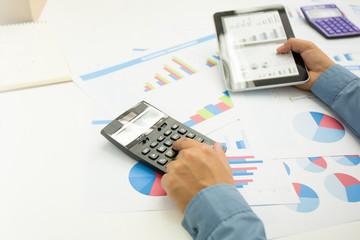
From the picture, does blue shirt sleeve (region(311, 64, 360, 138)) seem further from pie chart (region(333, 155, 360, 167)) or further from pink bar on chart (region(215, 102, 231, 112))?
pink bar on chart (region(215, 102, 231, 112))

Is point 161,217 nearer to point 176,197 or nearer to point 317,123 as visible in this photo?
point 176,197

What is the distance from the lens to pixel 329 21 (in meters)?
0.78

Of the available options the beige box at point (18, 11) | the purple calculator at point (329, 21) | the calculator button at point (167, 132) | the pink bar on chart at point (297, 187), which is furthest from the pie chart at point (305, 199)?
the beige box at point (18, 11)

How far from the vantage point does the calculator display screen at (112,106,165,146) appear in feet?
1.58

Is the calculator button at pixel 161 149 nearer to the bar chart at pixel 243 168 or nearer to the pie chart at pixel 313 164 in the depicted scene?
the bar chart at pixel 243 168

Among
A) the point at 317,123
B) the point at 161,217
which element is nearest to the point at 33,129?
the point at 161,217

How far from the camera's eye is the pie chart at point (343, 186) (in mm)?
435

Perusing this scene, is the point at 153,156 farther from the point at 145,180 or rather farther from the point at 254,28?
the point at 254,28

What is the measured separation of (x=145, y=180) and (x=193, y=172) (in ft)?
0.25

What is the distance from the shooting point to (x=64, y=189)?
433 millimetres

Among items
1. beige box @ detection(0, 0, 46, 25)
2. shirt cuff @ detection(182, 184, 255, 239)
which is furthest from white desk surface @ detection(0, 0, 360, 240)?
beige box @ detection(0, 0, 46, 25)

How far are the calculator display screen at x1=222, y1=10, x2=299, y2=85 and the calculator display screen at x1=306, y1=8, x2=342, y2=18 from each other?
169mm

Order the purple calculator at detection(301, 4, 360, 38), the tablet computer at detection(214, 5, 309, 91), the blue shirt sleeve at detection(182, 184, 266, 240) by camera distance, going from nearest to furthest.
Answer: the blue shirt sleeve at detection(182, 184, 266, 240) < the tablet computer at detection(214, 5, 309, 91) < the purple calculator at detection(301, 4, 360, 38)

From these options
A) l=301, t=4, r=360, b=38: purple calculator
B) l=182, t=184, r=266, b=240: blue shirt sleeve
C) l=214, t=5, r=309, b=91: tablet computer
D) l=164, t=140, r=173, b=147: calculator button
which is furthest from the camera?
l=301, t=4, r=360, b=38: purple calculator
